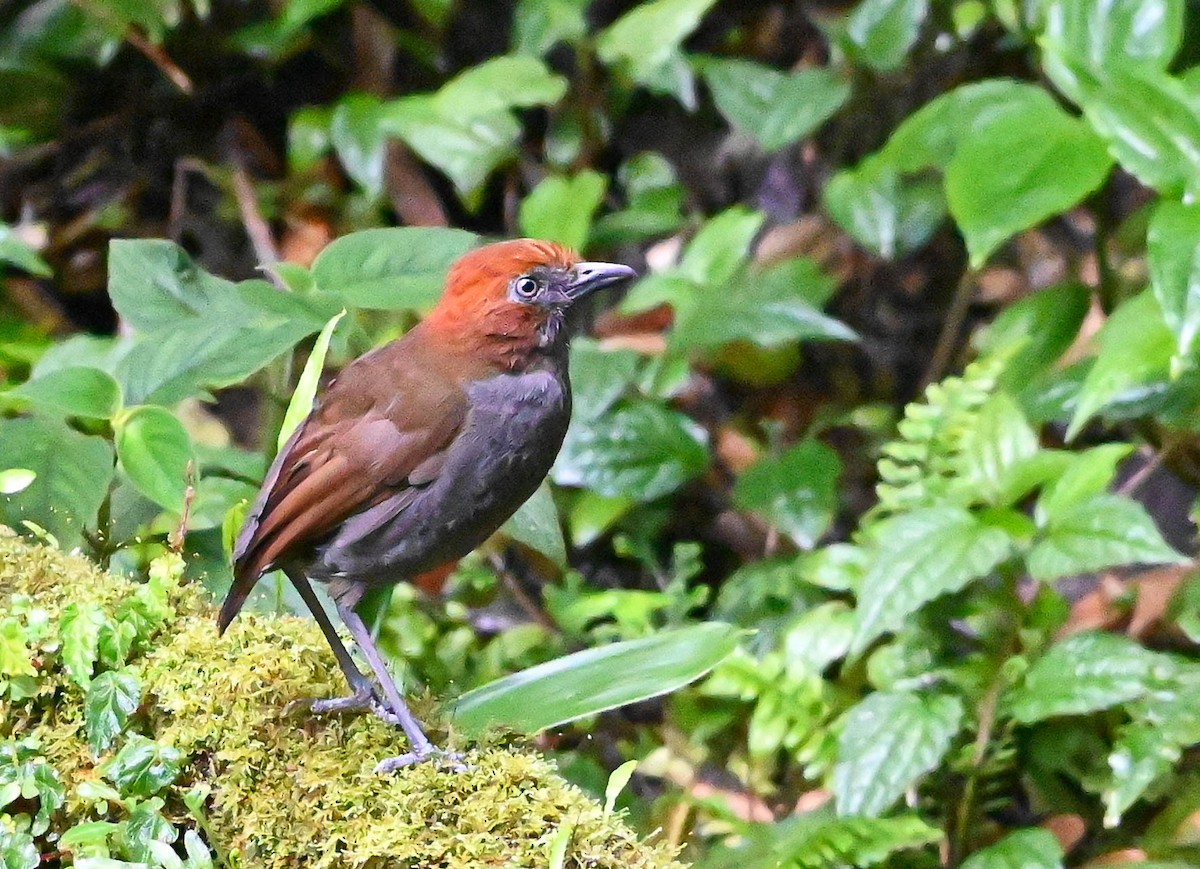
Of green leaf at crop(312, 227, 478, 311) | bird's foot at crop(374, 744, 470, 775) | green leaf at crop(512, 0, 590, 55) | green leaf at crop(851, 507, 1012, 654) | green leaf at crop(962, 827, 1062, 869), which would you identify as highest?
green leaf at crop(512, 0, 590, 55)

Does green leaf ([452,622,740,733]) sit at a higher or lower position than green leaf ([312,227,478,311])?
lower

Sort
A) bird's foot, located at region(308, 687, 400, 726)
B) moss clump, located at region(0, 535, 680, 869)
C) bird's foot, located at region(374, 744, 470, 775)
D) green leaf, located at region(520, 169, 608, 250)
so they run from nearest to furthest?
moss clump, located at region(0, 535, 680, 869) < bird's foot, located at region(374, 744, 470, 775) < bird's foot, located at region(308, 687, 400, 726) < green leaf, located at region(520, 169, 608, 250)

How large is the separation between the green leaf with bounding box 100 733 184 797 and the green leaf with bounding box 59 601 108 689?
0.15m

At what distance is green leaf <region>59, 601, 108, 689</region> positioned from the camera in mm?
1743

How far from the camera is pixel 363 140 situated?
3889 millimetres

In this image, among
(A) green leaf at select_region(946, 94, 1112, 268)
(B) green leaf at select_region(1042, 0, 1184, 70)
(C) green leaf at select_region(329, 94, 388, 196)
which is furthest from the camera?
(C) green leaf at select_region(329, 94, 388, 196)

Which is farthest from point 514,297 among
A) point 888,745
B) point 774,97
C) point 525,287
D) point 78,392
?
point 774,97

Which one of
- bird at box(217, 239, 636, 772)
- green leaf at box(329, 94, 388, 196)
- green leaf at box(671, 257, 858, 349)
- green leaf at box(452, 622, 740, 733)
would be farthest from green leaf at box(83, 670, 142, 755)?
green leaf at box(329, 94, 388, 196)

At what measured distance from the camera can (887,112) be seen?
428 centimetres

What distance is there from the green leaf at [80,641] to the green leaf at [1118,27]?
2238 mm

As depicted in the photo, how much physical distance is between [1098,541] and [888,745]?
549mm

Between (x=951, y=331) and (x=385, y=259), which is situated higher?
A: (x=385, y=259)

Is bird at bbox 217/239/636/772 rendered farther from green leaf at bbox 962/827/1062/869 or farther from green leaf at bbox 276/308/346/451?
green leaf at bbox 962/827/1062/869

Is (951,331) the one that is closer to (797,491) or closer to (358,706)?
(797,491)
